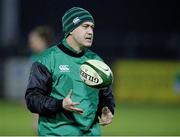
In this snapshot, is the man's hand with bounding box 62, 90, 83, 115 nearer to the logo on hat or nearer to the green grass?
the logo on hat

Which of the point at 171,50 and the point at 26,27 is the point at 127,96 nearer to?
the point at 171,50

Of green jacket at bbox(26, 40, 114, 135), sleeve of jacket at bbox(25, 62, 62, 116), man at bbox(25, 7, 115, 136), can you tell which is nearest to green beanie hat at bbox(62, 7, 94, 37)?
man at bbox(25, 7, 115, 136)

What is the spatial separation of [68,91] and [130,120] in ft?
32.7

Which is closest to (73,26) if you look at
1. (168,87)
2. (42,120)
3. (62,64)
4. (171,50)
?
(62,64)

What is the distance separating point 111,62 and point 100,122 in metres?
15.3

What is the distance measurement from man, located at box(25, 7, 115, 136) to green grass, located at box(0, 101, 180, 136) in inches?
265

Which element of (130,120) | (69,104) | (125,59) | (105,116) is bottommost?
(130,120)

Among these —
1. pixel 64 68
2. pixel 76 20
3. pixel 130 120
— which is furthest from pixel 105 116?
pixel 130 120

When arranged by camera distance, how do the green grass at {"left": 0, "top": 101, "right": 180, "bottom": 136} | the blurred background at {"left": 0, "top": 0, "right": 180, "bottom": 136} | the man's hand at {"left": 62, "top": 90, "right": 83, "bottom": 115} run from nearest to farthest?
1. the man's hand at {"left": 62, "top": 90, "right": 83, "bottom": 115}
2. the green grass at {"left": 0, "top": 101, "right": 180, "bottom": 136}
3. the blurred background at {"left": 0, "top": 0, "right": 180, "bottom": 136}

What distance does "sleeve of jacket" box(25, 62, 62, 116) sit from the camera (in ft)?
21.9

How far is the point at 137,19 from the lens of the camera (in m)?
31.0

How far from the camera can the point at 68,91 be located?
6.89 metres

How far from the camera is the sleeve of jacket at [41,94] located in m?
6.69

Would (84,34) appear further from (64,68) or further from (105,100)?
(105,100)
